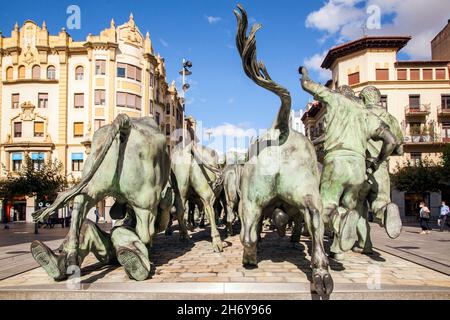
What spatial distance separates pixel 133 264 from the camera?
457 cm

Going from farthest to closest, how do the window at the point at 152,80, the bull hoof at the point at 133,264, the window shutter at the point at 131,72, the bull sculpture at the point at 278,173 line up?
the window at the point at 152,80
the window shutter at the point at 131,72
the bull hoof at the point at 133,264
the bull sculpture at the point at 278,173

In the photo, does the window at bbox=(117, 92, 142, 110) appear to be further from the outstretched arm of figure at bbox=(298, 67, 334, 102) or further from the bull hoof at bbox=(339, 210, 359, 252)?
the bull hoof at bbox=(339, 210, 359, 252)

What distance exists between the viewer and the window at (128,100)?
4000 cm

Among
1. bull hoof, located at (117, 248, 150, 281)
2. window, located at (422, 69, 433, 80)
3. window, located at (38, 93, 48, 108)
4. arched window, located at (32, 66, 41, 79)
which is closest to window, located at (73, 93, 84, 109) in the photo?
window, located at (38, 93, 48, 108)

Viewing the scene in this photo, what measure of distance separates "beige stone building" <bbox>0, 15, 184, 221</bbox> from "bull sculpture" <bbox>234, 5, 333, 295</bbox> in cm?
3682

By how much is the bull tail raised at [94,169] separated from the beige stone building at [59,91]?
3575 centimetres

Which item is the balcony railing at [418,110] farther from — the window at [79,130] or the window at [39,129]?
the window at [39,129]

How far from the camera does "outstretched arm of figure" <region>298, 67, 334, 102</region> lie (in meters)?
5.41

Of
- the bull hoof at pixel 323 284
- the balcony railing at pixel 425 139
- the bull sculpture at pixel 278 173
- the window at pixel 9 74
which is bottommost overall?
the bull hoof at pixel 323 284

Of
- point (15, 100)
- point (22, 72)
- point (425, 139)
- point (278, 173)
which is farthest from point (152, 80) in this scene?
point (278, 173)

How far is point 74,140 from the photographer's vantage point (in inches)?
1570

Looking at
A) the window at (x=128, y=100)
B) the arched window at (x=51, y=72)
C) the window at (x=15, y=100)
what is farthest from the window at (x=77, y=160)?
the arched window at (x=51, y=72)

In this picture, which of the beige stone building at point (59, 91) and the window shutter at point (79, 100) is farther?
the window shutter at point (79, 100)
